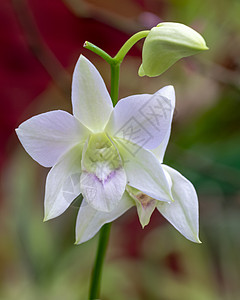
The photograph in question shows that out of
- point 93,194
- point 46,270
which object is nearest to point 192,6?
point 46,270

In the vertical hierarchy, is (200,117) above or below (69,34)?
above

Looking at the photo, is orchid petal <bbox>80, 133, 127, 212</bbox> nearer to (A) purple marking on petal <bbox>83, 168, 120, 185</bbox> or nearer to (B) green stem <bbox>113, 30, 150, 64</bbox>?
(A) purple marking on petal <bbox>83, 168, 120, 185</bbox>

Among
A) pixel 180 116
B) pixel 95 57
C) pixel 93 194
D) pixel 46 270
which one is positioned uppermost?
pixel 93 194

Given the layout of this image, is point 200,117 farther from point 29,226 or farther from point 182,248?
point 29,226

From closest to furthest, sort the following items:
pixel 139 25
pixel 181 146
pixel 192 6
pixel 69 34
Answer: pixel 139 25
pixel 181 146
pixel 192 6
pixel 69 34

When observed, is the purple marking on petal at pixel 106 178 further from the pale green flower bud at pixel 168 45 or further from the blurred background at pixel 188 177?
the blurred background at pixel 188 177

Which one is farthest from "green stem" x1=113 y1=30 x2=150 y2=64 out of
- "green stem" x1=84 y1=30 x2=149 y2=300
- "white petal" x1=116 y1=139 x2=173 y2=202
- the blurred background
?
the blurred background

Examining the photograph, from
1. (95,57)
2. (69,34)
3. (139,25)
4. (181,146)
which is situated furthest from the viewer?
(69,34)
